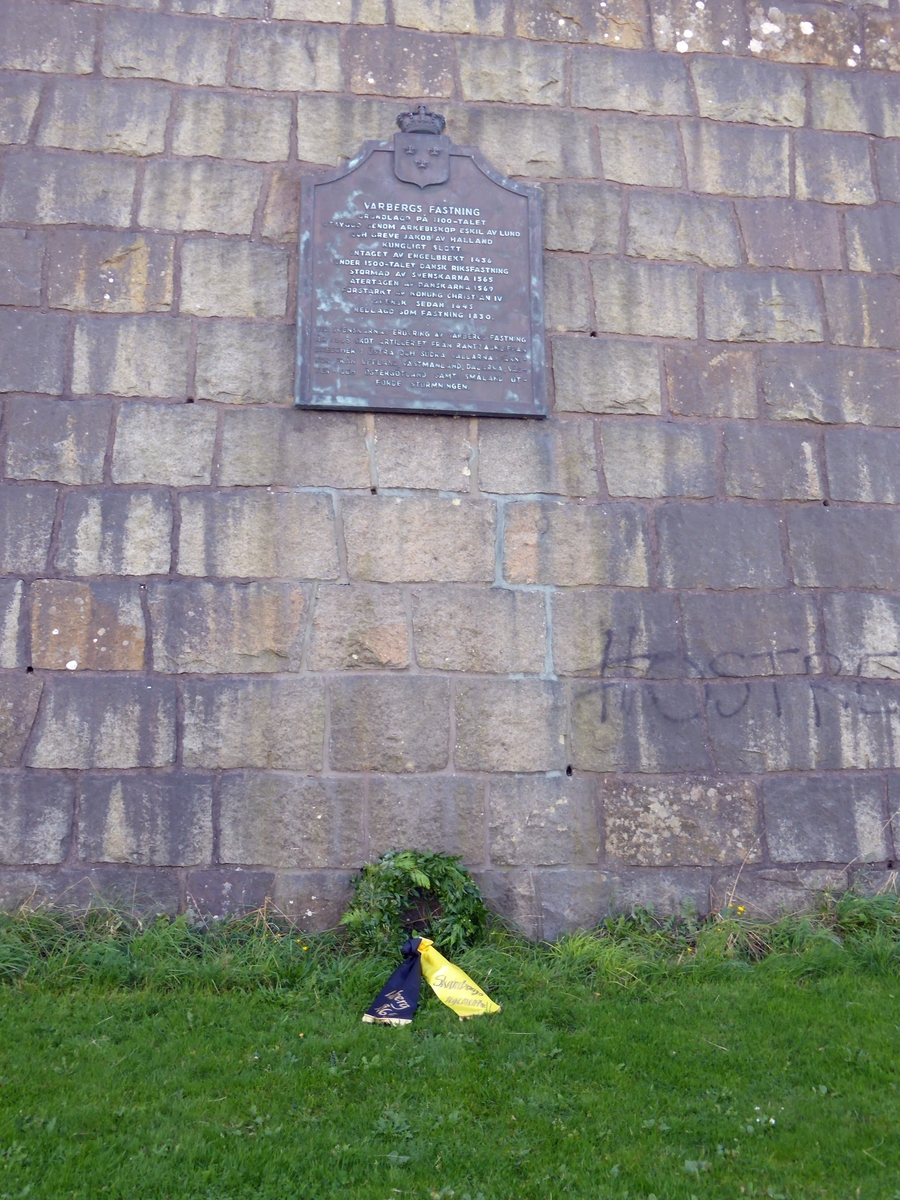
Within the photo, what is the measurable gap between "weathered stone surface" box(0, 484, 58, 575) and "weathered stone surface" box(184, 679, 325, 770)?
839mm

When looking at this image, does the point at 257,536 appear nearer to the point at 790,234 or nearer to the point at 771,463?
the point at 771,463

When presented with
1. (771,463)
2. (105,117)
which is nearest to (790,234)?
(771,463)

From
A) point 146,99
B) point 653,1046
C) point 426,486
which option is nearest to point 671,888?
point 653,1046

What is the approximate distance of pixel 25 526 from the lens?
4.29 m

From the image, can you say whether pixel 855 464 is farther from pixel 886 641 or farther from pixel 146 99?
pixel 146 99

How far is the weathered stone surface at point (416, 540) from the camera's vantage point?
441cm

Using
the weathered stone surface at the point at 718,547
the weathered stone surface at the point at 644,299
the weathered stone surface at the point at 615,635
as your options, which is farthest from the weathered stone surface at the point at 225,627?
the weathered stone surface at the point at 644,299

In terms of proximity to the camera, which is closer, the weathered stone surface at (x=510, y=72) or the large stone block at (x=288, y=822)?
the large stone block at (x=288, y=822)

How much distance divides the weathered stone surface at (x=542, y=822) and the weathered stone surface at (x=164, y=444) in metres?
1.86

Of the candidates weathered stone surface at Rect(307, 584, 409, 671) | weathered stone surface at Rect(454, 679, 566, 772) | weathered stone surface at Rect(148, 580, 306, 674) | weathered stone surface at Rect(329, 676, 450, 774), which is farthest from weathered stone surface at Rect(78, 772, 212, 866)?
weathered stone surface at Rect(454, 679, 566, 772)

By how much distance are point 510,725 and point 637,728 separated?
1.82ft

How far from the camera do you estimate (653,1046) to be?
3.31 m

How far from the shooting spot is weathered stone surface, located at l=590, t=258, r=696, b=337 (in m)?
4.81

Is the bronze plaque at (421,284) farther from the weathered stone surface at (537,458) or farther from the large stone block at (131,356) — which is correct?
the large stone block at (131,356)
